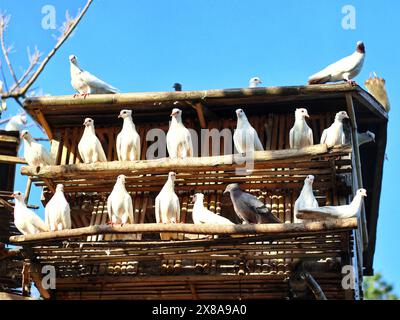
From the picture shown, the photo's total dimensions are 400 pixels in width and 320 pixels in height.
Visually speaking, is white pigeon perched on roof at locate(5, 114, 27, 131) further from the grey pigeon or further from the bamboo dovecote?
the grey pigeon

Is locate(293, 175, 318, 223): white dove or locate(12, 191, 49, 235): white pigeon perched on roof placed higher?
locate(293, 175, 318, 223): white dove

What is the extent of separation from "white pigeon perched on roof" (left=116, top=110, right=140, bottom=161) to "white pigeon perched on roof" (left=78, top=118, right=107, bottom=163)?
36cm

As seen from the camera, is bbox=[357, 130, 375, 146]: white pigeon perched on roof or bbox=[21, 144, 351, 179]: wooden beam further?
bbox=[357, 130, 375, 146]: white pigeon perched on roof

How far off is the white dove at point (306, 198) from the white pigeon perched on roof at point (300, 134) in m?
0.84

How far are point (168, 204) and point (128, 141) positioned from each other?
1.97 metres

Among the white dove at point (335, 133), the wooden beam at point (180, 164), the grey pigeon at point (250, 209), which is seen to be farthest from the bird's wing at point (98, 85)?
the white dove at point (335, 133)

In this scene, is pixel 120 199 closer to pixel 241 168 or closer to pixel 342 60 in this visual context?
pixel 241 168

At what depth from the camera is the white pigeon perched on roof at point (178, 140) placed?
20531mm

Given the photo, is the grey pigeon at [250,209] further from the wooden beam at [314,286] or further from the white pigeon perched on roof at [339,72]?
the white pigeon perched on roof at [339,72]

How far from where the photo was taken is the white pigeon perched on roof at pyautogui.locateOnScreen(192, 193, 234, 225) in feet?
63.8

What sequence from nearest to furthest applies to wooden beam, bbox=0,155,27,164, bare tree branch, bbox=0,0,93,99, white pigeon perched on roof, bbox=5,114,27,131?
1. bare tree branch, bbox=0,0,93,99
2. wooden beam, bbox=0,155,27,164
3. white pigeon perched on roof, bbox=5,114,27,131

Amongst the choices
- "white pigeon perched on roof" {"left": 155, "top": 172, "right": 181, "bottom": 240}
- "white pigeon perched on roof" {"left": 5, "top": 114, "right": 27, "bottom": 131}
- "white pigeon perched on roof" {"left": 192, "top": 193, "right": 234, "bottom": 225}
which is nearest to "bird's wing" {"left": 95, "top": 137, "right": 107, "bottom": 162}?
"white pigeon perched on roof" {"left": 155, "top": 172, "right": 181, "bottom": 240}
